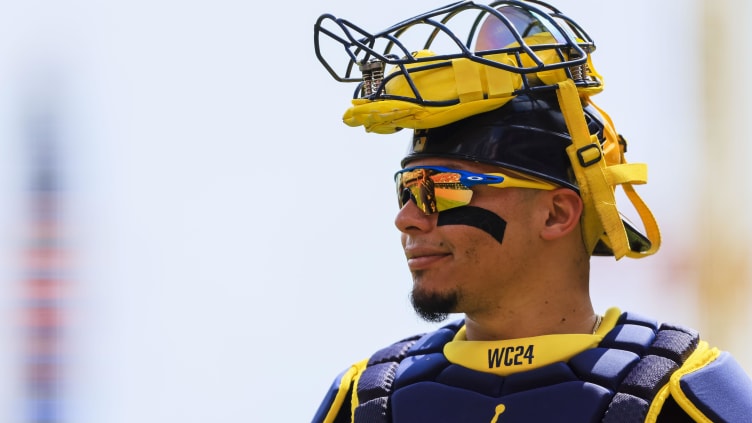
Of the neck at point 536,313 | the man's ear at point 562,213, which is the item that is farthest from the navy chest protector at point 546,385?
the man's ear at point 562,213

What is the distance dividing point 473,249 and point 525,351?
358 mm

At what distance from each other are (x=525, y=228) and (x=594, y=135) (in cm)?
37

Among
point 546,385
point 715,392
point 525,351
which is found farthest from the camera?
point 525,351

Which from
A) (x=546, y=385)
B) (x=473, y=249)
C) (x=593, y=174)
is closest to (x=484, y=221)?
(x=473, y=249)

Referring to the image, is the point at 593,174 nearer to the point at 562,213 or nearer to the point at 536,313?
the point at 562,213

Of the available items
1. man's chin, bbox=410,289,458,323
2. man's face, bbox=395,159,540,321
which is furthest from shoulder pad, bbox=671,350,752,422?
man's chin, bbox=410,289,458,323

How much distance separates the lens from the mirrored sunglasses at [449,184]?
4.03 m

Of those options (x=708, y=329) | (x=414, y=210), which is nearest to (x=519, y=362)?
(x=414, y=210)

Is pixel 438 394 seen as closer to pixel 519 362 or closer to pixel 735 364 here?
pixel 519 362

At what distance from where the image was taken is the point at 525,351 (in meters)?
4.06

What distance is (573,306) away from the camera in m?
4.15

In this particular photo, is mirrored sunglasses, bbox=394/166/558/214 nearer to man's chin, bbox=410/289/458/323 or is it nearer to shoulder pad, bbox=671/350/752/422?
man's chin, bbox=410/289/458/323

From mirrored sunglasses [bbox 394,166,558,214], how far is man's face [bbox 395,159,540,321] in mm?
28

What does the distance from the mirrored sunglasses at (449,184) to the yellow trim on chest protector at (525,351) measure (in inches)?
18.4
